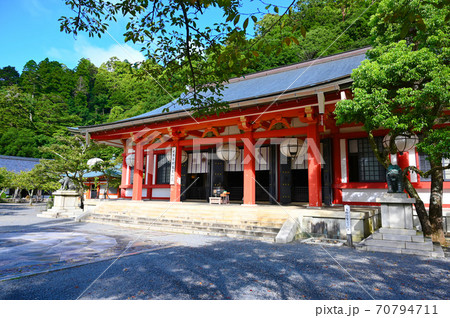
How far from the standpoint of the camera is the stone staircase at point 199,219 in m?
7.13

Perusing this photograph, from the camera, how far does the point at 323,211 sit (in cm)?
703

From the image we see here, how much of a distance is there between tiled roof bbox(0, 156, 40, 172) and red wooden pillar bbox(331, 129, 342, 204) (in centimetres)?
3469

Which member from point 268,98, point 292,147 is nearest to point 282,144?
point 292,147

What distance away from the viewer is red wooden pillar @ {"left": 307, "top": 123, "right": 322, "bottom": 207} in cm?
784

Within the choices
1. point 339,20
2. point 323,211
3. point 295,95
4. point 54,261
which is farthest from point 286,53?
point 54,261

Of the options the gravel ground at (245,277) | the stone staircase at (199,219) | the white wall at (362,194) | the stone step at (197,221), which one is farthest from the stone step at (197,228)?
the white wall at (362,194)

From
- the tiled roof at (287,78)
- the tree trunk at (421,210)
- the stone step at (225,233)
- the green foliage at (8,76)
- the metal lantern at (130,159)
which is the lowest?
the stone step at (225,233)

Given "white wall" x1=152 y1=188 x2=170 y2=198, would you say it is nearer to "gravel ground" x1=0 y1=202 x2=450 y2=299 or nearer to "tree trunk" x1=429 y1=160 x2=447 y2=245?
"gravel ground" x1=0 y1=202 x2=450 y2=299

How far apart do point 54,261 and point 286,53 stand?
23.2 meters

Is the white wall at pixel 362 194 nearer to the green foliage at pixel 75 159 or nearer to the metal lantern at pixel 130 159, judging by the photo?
the metal lantern at pixel 130 159

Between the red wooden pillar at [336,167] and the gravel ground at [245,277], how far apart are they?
4735mm

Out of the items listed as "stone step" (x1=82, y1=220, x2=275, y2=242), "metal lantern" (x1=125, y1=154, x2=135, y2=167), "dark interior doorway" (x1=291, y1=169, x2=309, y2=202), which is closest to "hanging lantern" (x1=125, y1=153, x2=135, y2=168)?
"metal lantern" (x1=125, y1=154, x2=135, y2=167)

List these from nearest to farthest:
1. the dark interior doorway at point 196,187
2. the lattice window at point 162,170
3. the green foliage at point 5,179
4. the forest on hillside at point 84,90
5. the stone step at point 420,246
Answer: the stone step at point 420,246 < the lattice window at point 162,170 < the dark interior doorway at point 196,187 < the green foliage at point 5,179 < the forest on hillside at point 84,90

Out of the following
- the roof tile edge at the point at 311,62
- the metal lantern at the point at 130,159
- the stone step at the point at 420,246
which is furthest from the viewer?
the metal lantern at the point at 130,159
